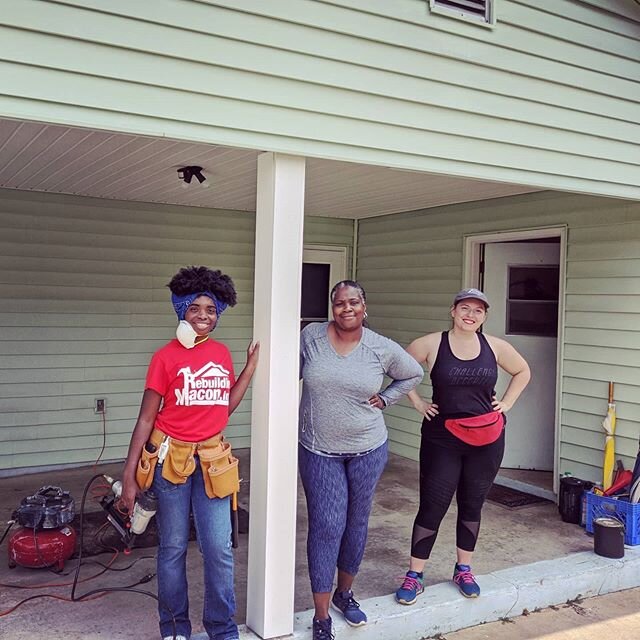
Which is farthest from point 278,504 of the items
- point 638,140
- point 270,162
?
point 638,140

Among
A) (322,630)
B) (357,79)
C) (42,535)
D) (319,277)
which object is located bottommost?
(322,630)

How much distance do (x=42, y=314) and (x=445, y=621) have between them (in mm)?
3886

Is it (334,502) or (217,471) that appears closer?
(217,471)

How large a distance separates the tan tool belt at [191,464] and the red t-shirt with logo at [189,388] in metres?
0.03

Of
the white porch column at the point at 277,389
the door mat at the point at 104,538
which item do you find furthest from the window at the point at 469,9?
the door mat at the point at 104,538

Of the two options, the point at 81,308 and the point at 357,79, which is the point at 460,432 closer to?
the point at 357,79

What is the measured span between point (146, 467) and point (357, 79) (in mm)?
1894

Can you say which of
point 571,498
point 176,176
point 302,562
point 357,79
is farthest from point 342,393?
point 571,498

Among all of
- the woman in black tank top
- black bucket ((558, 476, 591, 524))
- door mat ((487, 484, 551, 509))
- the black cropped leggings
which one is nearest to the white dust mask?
the woman in black tank top

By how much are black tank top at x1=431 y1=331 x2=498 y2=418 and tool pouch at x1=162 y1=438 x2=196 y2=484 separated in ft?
4.09

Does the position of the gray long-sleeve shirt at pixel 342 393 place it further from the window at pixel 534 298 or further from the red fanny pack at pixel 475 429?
the window at pixel 534 298

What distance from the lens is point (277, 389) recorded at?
3008 millimetres

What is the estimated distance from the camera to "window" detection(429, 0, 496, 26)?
354cm

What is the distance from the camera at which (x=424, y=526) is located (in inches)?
134
